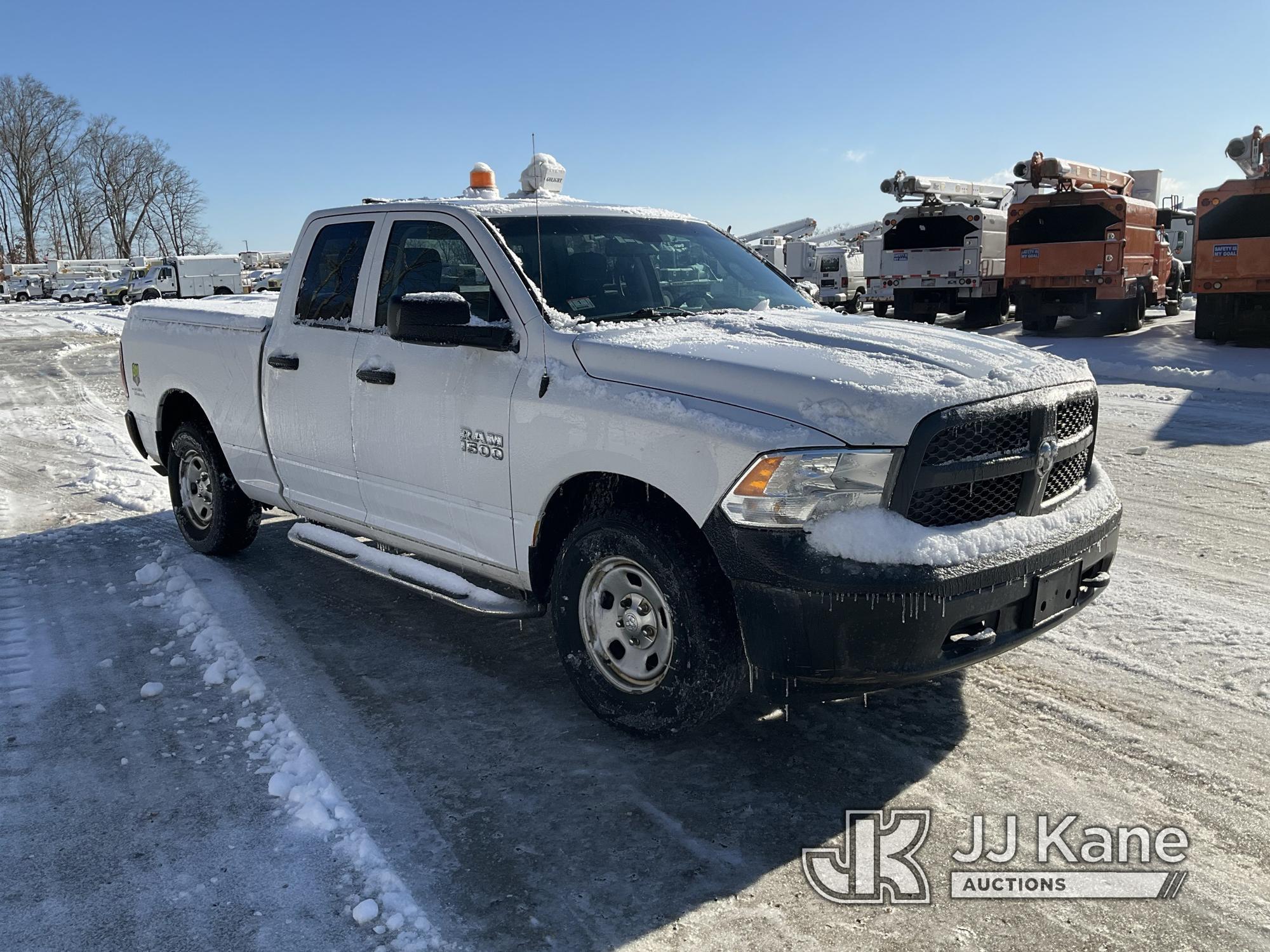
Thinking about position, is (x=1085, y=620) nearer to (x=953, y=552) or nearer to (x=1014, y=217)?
(x=953, y=552)

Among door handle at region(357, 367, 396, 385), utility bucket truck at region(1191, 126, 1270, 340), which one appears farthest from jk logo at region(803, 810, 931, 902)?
utility bucket truck at region(1191, 126, 1270, 340)

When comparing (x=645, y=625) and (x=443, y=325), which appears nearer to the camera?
(x=645, y=625)

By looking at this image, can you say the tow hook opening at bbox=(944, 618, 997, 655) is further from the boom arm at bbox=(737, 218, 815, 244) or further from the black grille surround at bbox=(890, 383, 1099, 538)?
the boom arm at bbox=(737, 218, 815, 244)

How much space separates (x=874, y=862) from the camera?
9.90ft

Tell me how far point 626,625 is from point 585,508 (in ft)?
1.55

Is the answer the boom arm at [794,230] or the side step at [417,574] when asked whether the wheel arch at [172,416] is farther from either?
the boom arm at [794,230]

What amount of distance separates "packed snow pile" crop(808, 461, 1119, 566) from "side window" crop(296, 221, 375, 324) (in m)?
2.82

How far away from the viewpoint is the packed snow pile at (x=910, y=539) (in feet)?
9.87

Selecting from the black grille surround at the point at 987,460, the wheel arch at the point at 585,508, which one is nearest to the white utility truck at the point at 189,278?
the wheel arch at the point at 585,508

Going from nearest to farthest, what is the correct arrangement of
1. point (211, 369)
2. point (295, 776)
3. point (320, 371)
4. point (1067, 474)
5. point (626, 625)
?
point (295, 776) → point (626, 625) → point (1067, 474) → point (320, 371) → point (211, 369)

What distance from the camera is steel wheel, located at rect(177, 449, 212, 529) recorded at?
6.20 m

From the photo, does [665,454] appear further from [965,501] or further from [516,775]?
[516,775]

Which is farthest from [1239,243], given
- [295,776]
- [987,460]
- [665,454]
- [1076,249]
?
[295,776]

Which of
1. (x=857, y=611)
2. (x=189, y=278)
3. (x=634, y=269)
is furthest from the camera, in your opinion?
(x=189, y=278)
